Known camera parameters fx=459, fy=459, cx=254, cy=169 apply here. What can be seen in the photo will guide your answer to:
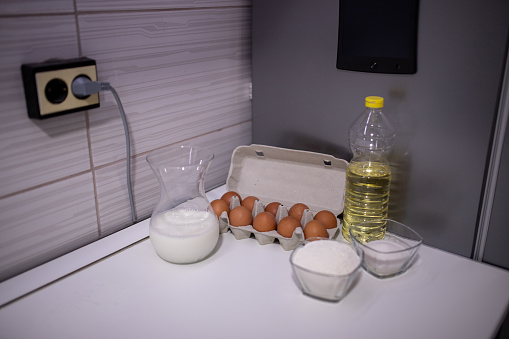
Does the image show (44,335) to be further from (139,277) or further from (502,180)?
(502,180)

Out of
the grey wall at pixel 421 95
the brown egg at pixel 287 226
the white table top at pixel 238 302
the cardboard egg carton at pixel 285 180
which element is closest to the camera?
the white table top at pixel 238 302

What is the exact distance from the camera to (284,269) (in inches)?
37.5

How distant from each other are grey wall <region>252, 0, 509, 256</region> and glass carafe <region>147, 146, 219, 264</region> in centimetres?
35

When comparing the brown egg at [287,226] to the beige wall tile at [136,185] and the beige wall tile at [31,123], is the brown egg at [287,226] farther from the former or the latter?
the beige wall tile at [31,123]

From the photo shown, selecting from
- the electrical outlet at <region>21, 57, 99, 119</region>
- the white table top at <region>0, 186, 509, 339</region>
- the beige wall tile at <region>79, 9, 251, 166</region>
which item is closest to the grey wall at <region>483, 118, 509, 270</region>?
the white table top at <region>0, 186, 509, 339</region>

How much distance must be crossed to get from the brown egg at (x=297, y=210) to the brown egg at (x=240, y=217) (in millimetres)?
104

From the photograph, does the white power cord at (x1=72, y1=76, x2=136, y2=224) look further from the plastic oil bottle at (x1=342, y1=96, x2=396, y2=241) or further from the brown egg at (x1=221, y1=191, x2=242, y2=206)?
the plastic oil bottle at (x1=342, y1=96, x2=396, y2=241)

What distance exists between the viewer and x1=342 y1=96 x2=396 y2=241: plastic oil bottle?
1.04 m

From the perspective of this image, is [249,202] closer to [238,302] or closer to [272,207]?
[272,207]

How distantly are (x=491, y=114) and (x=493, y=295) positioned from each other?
349mm

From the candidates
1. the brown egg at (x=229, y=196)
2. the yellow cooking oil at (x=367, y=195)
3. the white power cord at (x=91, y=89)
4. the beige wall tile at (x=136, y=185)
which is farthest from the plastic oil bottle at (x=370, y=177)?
the white power cord at (x=91, y=89)

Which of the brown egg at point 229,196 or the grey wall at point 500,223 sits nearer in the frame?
the grey wall at point 500,223

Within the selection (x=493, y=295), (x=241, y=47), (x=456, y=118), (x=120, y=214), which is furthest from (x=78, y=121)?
(x=493, y=295)

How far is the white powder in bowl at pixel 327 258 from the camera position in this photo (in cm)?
85
